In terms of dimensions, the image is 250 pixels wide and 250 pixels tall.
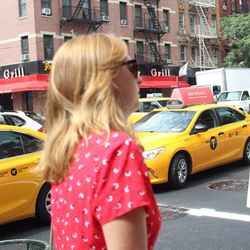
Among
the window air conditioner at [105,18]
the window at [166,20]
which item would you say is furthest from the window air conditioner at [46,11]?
the window at [166,20]

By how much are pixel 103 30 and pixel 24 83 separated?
24.4 feet

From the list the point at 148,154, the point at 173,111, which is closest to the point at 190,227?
the point at 148,154

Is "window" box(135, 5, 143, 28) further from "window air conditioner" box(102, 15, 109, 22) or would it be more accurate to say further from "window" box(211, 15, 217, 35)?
"window" box(211, 15, 217, 35)

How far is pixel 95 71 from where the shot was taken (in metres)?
1.73

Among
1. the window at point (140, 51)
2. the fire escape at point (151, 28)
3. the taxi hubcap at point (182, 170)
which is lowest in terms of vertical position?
the taxi hubcap at point (182, 170)

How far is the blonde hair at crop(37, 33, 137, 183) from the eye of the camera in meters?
1.70

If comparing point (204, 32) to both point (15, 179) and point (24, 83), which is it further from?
point (15, 179)

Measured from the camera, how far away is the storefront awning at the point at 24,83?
32.8 m

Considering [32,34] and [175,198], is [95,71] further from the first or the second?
[32,34]

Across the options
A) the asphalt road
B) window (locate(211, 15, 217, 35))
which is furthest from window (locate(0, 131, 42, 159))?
window (locate(211, 15, 217, 35))

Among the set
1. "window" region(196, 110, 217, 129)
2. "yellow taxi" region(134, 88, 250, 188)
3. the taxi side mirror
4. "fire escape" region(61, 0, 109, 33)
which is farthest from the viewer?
"fire escape" region(61, 0, 109, 33)

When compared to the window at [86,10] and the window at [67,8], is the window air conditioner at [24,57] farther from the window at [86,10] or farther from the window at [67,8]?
the window at [86,10]

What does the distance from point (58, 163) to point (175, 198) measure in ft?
22.3

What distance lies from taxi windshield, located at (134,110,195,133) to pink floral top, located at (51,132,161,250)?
321 inches
